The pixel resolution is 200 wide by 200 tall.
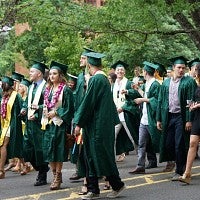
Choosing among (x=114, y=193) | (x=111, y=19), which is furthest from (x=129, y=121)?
(x=111, y=19)

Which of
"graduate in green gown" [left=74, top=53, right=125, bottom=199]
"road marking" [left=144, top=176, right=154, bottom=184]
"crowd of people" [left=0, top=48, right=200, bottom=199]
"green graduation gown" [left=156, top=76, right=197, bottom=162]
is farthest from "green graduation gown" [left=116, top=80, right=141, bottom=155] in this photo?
"graduate in green gown" [left=74, top=53, right=125, bottom=199]

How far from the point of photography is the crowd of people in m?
7.72

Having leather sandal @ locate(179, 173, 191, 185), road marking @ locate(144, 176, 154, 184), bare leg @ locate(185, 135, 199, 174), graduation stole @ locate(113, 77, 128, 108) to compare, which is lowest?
road marking @ locate(144, 176, 154, 184)

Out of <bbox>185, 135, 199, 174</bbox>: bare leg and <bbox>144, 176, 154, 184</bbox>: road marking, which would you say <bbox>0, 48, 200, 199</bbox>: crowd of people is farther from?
<bbox>144, 176, 154, 184</bbox>: road marking

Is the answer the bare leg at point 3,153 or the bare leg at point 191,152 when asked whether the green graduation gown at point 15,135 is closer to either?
the bare leg at point 3,153

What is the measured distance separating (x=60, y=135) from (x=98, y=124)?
1.16 meters

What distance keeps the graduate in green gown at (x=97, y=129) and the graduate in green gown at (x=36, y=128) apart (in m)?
1.61

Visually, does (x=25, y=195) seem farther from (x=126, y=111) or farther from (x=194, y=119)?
(x=126, y=111)

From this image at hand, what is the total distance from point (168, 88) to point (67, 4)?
943 cm

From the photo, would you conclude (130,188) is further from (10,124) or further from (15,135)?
(10,124)

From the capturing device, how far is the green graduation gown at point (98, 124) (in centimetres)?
765

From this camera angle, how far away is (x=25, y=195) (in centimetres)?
842

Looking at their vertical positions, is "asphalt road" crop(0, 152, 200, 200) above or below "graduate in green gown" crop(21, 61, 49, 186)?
below

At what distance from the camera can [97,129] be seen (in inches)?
302
